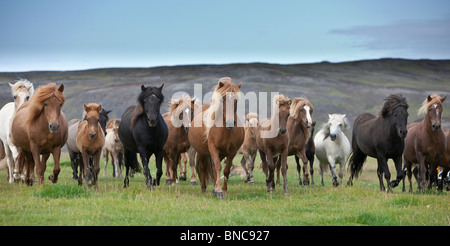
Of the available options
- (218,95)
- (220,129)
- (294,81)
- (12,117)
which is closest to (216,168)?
(220,129)

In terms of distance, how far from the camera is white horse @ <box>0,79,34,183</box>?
13945 millimetres

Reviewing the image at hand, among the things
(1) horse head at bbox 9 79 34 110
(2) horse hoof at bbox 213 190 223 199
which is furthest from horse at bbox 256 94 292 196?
(1) horse head at bbox 9 79 34 110

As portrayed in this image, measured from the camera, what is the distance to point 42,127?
38.9 feet

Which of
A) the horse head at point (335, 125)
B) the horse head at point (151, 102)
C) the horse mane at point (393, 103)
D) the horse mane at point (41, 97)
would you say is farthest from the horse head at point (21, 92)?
the horse mane at point (393, 103)

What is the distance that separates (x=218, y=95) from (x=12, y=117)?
19.2ft

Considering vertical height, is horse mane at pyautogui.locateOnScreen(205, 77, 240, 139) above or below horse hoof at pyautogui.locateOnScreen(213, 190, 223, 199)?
above

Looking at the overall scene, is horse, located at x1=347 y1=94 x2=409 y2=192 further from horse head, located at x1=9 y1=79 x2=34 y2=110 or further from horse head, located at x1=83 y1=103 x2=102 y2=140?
horse head, located at x1=9 y1=79 x2=34 y2=110

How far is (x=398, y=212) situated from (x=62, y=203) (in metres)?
5.75

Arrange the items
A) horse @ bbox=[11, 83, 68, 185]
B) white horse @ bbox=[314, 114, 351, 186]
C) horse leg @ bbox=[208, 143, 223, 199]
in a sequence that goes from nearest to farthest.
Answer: horse leg @ bbox=[208, 143, 223, 199] < horse @ bbox=[11, 83, 68, 185] < white horse @ bbox=[314, 114, 351, 186]

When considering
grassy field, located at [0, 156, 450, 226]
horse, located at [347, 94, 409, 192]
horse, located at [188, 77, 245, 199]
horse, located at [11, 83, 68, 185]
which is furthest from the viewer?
horse, located at [347, 94, 409, 192]

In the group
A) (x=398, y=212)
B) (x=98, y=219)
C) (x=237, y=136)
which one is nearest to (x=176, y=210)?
(x=98, y=219)

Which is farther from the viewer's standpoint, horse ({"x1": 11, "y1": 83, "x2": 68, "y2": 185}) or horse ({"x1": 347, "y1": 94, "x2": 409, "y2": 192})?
horse ({"x1": 347, "y1": 94, "x2": 409, "y2": 192})

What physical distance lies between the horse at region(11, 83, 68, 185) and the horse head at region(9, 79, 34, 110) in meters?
1.43
